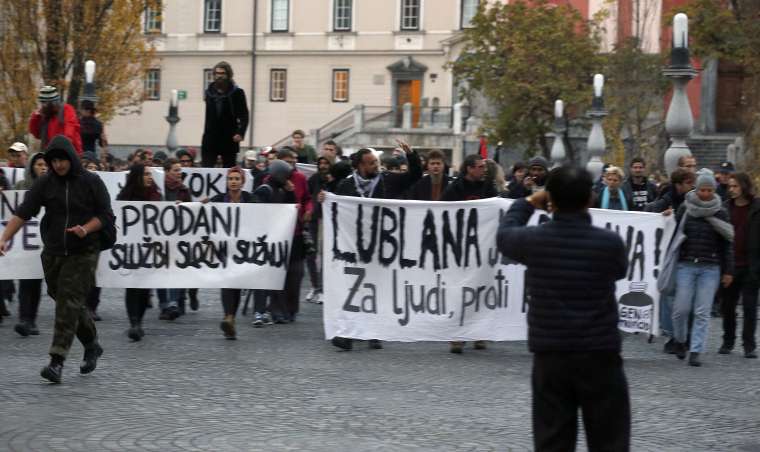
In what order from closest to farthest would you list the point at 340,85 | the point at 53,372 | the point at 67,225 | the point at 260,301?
the point at 53,372 < the point at 67,225 < the point at 260,301 < the point at 340,85

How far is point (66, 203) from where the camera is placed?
38.9ft

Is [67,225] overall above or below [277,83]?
below

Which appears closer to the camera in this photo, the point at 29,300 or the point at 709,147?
the point at 29,300

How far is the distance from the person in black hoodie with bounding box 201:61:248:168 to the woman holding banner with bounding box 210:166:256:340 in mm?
2618

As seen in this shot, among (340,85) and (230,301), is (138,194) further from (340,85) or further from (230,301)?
(340,85)

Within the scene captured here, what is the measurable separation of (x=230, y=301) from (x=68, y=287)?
345cm

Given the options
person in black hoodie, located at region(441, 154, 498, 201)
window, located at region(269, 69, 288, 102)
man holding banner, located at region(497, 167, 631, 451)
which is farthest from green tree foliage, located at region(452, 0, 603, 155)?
man holding banner, located at region(497, 167, 631, 451)

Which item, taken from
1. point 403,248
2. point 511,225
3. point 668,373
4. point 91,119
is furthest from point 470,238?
point 91,119

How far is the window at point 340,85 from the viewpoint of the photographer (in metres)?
72.7

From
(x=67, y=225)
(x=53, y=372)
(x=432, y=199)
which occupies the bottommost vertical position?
(x=53, y=372)

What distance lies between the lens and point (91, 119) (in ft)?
71.1

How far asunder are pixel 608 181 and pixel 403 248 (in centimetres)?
331

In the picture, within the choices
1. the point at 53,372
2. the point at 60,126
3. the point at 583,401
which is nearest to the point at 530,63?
the point at 60,126

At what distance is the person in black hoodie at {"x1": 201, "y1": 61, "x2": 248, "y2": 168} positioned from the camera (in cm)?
1883
